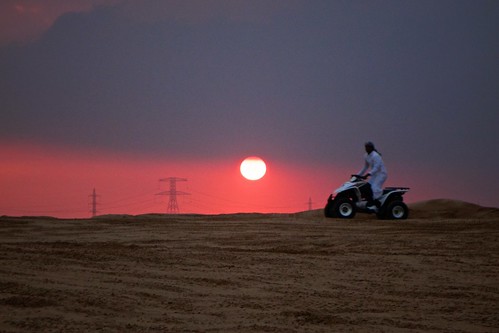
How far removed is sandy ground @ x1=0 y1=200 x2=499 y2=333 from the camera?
233 inches

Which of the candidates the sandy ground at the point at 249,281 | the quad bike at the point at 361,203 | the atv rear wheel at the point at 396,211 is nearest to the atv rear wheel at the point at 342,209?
the quad bike at the point at 361,203

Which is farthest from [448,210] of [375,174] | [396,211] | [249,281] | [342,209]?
[249,281]

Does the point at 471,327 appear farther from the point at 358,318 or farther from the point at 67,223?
the point at 67,223

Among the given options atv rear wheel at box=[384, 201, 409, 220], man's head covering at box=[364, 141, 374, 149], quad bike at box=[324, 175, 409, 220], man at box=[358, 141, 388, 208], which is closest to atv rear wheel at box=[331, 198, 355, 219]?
quad bike at box=[324, 175, 409, 220]

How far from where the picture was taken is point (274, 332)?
5.57m

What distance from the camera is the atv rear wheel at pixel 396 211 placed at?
1928 centimetres

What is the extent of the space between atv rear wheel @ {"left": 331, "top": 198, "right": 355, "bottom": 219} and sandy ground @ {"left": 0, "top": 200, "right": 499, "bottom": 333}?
4798 mm

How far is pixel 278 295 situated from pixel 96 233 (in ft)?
25.4

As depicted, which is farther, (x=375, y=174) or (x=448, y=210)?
(x=448, y=210)

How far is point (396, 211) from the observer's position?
19.4 m

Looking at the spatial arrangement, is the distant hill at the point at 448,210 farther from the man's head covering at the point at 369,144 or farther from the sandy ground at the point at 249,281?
the sandy ground at the point at 249,281

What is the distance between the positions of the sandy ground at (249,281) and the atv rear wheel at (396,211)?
4863 millimetres

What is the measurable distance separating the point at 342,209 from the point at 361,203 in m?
0.62

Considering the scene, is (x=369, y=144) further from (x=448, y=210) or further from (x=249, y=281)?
(x=249, y=281)
